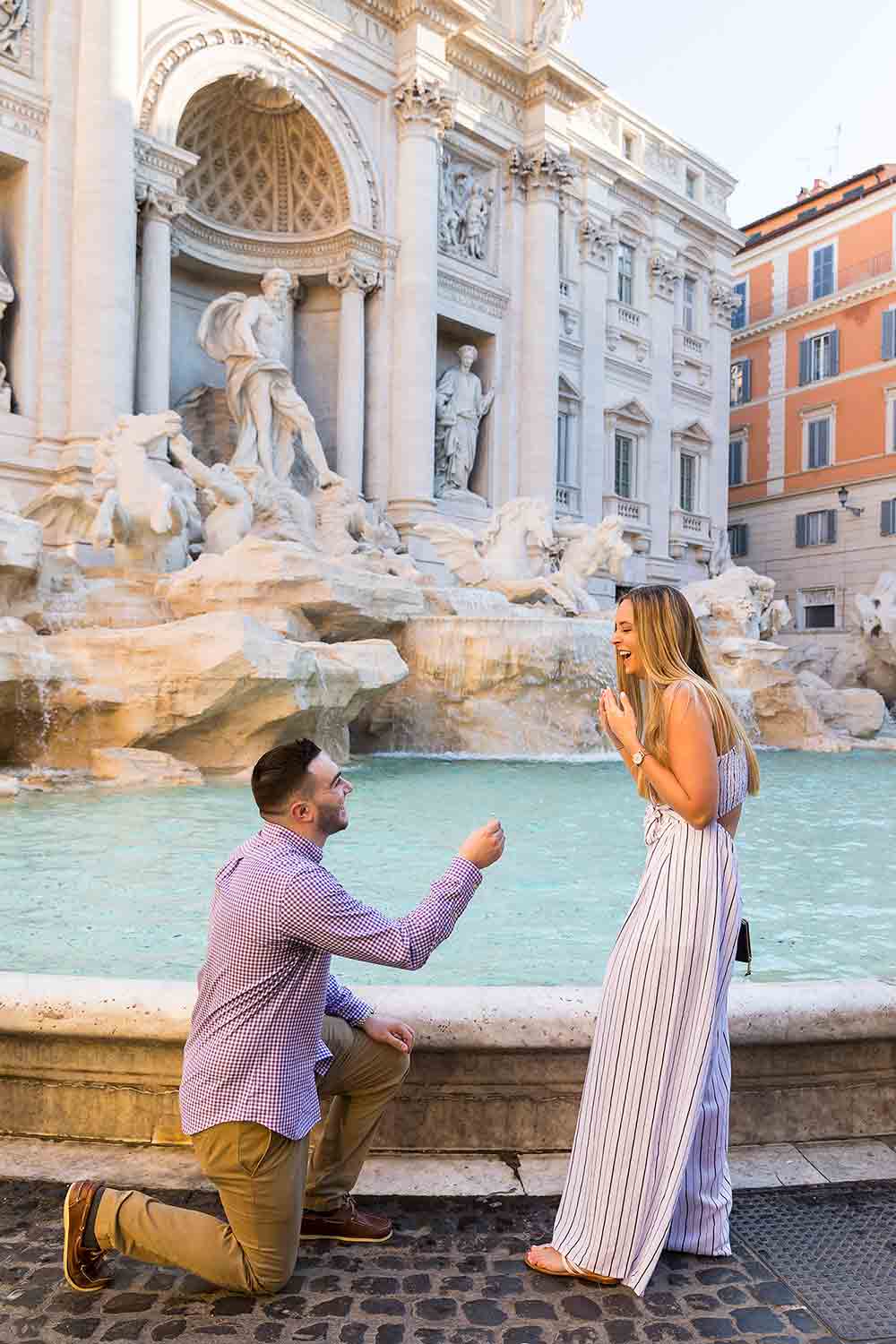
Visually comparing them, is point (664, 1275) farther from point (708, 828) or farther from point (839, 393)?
point (839, 393)

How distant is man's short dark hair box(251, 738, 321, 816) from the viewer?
1.89 m

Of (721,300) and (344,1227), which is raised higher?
(721,300)

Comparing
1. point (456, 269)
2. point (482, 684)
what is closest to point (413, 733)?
point (482, 684)

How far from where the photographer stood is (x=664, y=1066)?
1.90 meters

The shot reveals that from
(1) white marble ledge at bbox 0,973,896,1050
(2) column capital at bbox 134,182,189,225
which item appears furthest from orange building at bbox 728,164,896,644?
(1) white marble ledge at bbox 0,973,896,1050

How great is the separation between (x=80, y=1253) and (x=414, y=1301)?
1.79ft

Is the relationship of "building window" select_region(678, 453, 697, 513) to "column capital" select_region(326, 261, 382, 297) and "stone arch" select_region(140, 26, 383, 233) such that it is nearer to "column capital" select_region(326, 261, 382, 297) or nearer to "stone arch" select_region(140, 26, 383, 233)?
"column capital" select_region(326, 261, 382, 297)

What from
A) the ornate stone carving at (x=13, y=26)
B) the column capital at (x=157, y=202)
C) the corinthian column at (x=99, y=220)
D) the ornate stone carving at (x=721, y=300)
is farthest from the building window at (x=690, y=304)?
the ornate stone carving at (x=13, y=26)

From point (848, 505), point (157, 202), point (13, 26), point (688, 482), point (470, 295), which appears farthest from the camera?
point (848, 505)

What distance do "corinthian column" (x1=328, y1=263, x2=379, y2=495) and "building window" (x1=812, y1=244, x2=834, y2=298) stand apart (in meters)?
15.3

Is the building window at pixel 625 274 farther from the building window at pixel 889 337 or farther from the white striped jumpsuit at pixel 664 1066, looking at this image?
the white striped jumpsuit at pixel 664 1066

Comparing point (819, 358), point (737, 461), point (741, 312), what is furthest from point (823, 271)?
point (737, 461)

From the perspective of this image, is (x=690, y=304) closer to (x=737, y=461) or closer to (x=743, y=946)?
(x=737, y=461)

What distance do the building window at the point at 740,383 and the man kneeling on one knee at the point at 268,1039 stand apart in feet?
102
